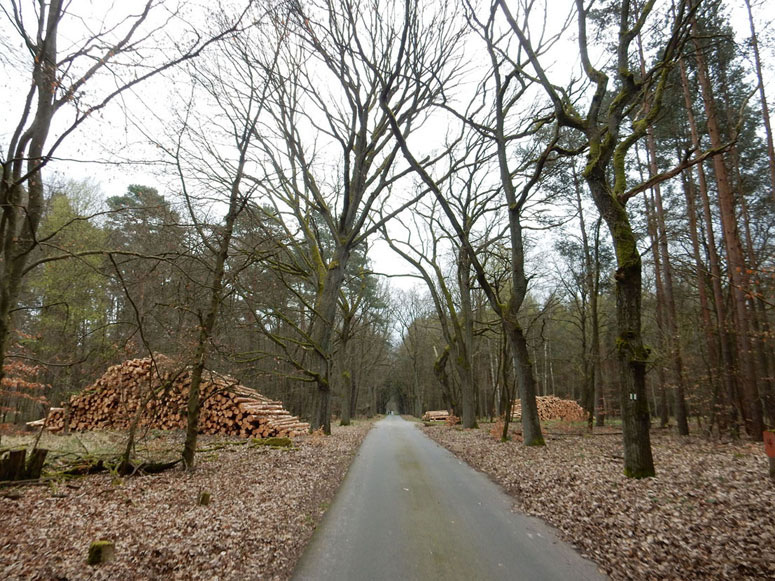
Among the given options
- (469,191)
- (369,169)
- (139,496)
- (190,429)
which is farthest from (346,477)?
(469,191)

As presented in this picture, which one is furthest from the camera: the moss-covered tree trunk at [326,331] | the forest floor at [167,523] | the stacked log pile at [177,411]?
the moss-covered tree trunk at [326,331]

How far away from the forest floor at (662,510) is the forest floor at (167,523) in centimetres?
282

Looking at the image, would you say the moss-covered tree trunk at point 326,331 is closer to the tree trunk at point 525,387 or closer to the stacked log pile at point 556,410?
the tree trunk at point 525,387

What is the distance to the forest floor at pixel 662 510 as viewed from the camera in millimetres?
3434

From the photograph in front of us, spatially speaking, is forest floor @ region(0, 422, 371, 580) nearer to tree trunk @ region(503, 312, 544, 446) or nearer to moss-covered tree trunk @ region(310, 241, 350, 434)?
tree trunk @ region(503, 312, 544, 446)

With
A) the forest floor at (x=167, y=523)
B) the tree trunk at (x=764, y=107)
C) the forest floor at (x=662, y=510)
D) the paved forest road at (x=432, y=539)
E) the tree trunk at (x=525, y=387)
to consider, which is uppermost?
the tree trunk at (x=764, y=107)

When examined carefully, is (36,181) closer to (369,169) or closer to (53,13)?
(53,13)

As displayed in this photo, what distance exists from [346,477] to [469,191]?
13.4 meters

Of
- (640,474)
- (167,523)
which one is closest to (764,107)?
(640,474)

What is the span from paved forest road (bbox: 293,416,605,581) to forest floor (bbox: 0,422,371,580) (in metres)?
0.32

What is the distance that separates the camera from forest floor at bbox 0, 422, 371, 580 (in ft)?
10.6

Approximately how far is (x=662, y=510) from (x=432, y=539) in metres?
2.53

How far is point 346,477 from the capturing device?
7527 millimetres

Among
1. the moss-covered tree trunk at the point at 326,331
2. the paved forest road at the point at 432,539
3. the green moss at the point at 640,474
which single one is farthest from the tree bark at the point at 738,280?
the moss-covered tree trunk at the point at 326,331
